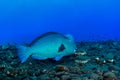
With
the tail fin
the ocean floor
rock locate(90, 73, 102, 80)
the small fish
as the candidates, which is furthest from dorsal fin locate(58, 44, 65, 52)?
rock locate(90, 73, 102, 80)

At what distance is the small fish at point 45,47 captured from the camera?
338 centimetres

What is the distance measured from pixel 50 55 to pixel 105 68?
0.71 metres

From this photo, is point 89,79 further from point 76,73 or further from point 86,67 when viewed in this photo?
point 86,67

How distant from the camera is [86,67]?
12.2 ft

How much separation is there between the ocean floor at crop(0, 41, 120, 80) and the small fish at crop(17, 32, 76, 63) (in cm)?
16

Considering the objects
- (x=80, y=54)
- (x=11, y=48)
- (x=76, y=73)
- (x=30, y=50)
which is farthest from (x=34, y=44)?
(x=11, y=48)

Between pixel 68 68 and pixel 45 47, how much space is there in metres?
0.35

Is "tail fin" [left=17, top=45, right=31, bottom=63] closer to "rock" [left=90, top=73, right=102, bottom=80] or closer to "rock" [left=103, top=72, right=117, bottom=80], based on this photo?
"rock" [left=90, top=73, right=102, bottom=80]

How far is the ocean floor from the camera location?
3.18m

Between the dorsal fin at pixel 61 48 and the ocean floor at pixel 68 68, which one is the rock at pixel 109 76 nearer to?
the ocean floor at pixel 68 68

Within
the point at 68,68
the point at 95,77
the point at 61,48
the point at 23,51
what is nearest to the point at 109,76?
the point at 95,77

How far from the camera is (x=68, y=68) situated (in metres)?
3.43

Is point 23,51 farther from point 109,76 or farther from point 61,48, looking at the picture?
point 109,76

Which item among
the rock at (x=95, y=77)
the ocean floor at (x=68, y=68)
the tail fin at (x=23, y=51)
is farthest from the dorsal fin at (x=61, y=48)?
the rock at (x=95, y=77)
